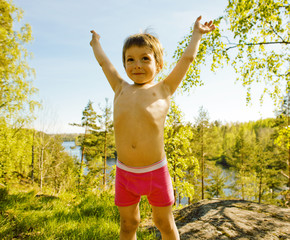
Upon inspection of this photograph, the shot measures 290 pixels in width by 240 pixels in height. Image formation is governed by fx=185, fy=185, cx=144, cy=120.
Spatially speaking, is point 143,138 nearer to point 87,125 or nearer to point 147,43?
point 147,43

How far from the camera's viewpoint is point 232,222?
8.33ft

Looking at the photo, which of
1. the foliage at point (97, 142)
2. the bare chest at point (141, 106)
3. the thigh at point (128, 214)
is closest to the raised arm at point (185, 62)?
the bare chest at point (141, 106)

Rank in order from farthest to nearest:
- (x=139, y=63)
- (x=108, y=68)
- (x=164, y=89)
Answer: (x=108, y=68), (x=164, y=89), (x=139, y=63)

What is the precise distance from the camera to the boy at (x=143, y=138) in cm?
145

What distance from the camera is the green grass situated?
7.41ft

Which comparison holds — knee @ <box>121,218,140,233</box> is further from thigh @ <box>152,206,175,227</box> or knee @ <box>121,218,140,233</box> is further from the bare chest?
the bare chest

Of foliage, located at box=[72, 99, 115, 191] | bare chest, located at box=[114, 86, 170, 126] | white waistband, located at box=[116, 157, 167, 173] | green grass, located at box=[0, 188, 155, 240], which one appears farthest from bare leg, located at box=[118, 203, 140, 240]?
foliage, located at box=[72, 99, 115, 191]

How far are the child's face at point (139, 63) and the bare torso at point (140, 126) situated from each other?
12 cm

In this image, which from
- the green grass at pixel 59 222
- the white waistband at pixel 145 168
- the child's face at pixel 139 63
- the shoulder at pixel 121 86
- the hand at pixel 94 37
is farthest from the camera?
the green grass at pixel 59 222

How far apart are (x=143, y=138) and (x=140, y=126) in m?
0.10

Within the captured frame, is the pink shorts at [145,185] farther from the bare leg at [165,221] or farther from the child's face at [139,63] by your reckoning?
the child's face at [139,63]

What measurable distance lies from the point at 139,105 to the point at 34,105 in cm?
1197

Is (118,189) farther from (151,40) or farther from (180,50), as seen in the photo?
(180,50)

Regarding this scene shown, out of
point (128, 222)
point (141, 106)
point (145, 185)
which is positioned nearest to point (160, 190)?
point (145, 185)
